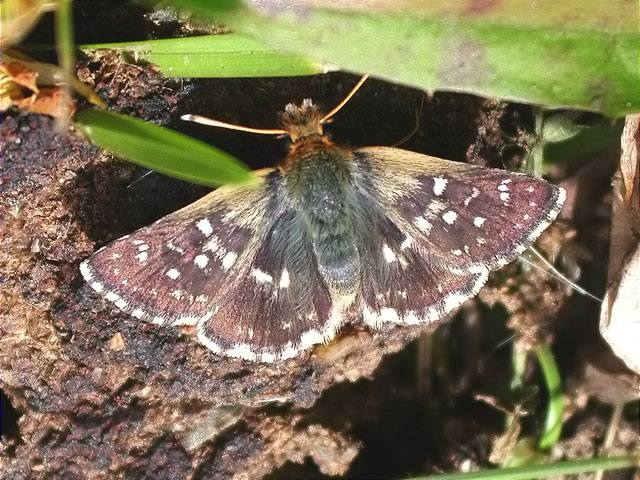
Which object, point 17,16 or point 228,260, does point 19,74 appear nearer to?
point 17,16

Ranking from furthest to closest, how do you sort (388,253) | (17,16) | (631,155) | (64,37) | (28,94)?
(631,155), (388,253), (28,94), (17,16), (64,37)

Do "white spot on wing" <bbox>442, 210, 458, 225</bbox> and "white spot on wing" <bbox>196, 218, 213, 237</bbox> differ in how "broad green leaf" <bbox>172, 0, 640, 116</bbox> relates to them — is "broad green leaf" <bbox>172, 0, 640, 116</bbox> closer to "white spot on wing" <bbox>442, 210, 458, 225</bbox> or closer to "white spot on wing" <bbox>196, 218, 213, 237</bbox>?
"white spot on wing" <bbox>442, 210, 458, 225</bbox>

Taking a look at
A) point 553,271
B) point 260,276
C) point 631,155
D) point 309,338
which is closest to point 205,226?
point 260,276

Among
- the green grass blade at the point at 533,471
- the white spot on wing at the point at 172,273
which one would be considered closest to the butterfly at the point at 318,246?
the white spot on wing at the point at 172,273

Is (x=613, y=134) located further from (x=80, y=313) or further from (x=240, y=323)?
(x=80, y=313)

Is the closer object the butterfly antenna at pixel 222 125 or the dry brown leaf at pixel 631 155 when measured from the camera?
the butterfly antenna at pixel 222 125

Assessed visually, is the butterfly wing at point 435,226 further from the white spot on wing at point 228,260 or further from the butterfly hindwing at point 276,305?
the white spot on wing at point 228,260

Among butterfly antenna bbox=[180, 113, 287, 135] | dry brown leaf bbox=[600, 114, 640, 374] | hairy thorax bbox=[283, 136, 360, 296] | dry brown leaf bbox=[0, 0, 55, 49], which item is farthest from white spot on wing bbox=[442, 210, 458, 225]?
dry brown leaf bbox=[0, 0, 55, 49]
